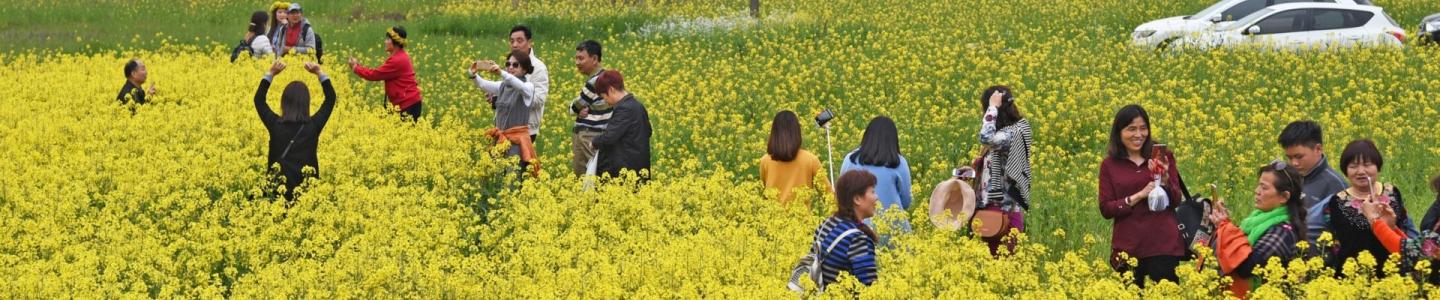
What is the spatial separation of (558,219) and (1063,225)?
3.39 metres

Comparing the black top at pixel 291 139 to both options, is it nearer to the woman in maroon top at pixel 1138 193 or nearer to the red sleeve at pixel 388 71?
the red sleeve at pixel 388 71

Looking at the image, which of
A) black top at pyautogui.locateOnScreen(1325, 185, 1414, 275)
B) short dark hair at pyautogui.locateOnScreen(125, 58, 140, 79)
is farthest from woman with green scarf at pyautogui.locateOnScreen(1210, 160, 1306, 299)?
short dark hair at pyautogui.locateOnScreen(125, 58, 140, 79)

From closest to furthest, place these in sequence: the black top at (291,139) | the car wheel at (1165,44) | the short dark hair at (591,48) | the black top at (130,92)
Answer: the black top at (291,139) < the short dark hair at (591,48) < the black top at (130,92) < the car wheel at (1165,44)

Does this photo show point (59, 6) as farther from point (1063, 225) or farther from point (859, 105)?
point (1063, 225)

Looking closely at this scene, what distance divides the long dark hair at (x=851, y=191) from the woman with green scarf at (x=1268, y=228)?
5.09 feet

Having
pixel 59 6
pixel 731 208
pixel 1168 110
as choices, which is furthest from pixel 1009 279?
pixel 59 6

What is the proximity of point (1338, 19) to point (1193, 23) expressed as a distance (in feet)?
6.87

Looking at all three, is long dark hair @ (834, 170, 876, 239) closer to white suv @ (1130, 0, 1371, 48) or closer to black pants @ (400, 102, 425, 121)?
black pants @ (400, 102, 425, 121)

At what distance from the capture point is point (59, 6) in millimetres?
35438

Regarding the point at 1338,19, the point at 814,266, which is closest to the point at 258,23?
the point at 1338,19

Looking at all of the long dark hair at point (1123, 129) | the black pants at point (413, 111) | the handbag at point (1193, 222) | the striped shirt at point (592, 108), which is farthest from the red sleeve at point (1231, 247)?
the black pants at point (413, 111)

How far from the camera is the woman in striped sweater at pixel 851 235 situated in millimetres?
7195

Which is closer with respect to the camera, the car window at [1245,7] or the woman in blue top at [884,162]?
the woman in blue top at [884,162]

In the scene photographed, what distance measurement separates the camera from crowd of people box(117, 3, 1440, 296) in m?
7.14
